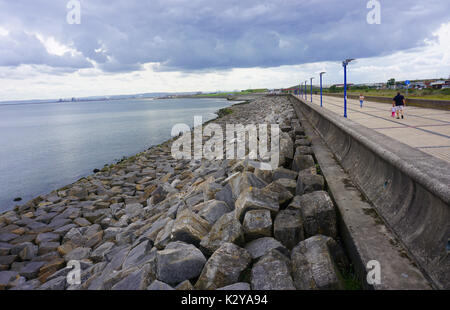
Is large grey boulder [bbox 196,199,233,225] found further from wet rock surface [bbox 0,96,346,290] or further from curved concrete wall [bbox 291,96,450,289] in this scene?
curved concrete wall [bbox 291,96,450,289]

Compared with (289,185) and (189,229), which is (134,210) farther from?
(289,185)

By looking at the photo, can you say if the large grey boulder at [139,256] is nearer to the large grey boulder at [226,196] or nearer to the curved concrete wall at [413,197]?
the large grey boulder at [226,196]

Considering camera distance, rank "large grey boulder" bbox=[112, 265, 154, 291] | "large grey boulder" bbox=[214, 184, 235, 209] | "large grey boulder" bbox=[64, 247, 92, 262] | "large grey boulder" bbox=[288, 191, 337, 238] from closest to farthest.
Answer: "large grey boulder" bbox=[112, 265, 154, 291]
"large grey boulder" bbox=[288, 191, 337, 238]
"large grey boulder" bbox=[214, 184, 235, 209]
"large grey boulder" bbox=[64, 247, 92, 262]

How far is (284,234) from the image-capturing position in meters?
3.32

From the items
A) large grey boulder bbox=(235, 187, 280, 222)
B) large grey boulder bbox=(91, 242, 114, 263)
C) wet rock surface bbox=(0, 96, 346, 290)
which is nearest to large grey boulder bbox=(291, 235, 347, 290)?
wet rock surface bbox=(0, 96, 346, 290)

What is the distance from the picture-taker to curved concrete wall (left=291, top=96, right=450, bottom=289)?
7.04 ft

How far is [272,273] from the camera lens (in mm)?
2646

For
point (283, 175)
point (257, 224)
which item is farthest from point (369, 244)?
point (283, 175)

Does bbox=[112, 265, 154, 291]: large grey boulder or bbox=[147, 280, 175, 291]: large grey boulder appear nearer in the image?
bbox=[147, 280, 175, 291]: large grey boulder

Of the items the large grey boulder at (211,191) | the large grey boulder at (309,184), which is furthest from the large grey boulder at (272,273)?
the large grey boulder at (211,191)

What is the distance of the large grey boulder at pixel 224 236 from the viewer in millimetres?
3357

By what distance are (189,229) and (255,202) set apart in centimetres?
95

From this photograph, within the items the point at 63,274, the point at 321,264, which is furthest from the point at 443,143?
the point at 63,274
